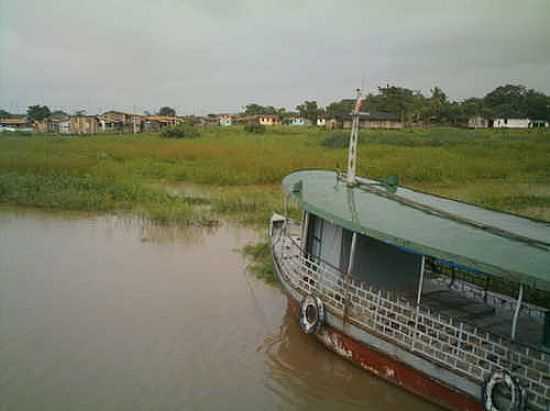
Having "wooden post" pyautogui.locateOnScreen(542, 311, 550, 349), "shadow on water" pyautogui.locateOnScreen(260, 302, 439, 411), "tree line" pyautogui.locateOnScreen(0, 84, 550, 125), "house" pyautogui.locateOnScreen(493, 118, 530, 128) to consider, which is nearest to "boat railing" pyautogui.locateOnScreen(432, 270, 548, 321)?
"wooden post" pyautogui.locateOnScreen(542, 311, 550, 349)

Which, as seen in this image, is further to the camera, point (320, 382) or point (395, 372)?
Answer: point (320, 382)

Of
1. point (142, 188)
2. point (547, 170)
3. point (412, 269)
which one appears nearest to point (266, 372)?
point (412, 269)

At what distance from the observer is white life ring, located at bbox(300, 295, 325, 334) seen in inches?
229

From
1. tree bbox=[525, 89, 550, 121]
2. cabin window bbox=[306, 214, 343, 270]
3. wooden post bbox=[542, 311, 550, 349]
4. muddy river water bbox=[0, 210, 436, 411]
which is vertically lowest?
muddy river water bbox=[0, 210, 436, 411]

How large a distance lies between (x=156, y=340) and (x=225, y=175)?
1151 centimetres

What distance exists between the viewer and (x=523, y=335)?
527cm

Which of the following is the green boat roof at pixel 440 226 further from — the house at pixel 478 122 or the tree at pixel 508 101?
the tree at pixel 508 101

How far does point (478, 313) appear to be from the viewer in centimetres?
564

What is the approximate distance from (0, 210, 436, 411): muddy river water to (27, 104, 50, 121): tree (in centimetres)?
5592

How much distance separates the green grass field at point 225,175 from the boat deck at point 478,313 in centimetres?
517

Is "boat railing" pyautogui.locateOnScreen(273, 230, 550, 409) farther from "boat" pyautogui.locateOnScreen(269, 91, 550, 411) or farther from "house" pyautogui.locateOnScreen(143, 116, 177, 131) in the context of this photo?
"house" pyautogui.locateOnScreen(143, 116, 177, 131)

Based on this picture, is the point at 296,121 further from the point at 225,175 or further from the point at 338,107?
the point at 225,175

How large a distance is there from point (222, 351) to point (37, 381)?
197 cm

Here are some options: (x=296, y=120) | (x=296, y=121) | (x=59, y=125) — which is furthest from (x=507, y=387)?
(x=296, y=120)
